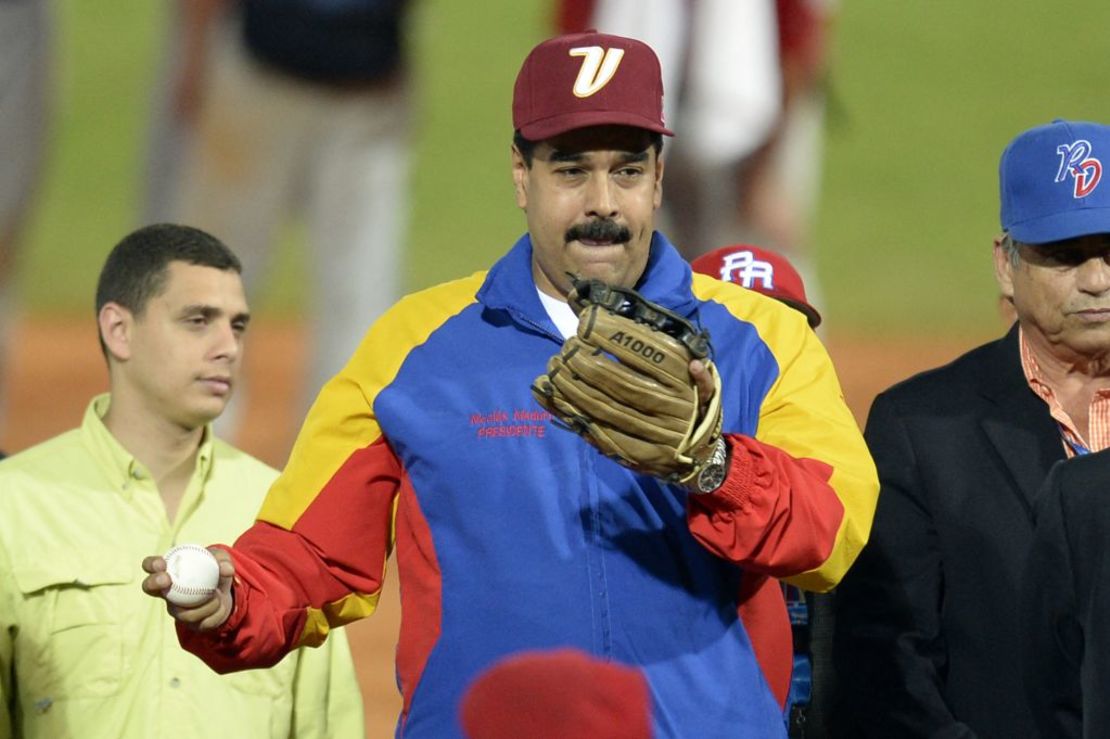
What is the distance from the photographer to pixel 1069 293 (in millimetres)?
3207

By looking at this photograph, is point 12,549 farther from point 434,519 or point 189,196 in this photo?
point 189,196

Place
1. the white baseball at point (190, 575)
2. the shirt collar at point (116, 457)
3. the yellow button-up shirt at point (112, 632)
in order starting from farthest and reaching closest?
the shirt collar at point (116, 457) < the yellow button-up shirt at point (112, 632) < the white baseball at point (190, 575)

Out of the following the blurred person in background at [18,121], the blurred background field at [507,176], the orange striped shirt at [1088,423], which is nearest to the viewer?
the orange striped shirt at [1088,423]

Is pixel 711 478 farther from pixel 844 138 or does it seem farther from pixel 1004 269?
pixel 844 138

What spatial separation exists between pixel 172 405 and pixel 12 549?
0.45 meters

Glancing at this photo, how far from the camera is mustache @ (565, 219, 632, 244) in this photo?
278 centimetres

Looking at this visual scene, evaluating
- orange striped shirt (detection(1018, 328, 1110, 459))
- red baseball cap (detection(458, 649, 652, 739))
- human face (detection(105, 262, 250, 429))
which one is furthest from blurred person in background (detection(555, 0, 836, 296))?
red baseball cap (detection(458, 649, 652, 739))

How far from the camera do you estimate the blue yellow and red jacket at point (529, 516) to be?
2.64 metres

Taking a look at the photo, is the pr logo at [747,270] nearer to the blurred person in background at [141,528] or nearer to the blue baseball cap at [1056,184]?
the blue baseball cap at [1056,184]

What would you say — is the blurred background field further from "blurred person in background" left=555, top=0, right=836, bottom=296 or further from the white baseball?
the white baseball

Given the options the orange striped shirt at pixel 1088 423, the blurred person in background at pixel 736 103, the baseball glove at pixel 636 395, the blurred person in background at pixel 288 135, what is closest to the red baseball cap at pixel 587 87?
the baseball glove at pixel 636 395

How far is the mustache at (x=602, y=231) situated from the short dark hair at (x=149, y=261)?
1336 mm

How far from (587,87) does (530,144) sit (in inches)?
6.2

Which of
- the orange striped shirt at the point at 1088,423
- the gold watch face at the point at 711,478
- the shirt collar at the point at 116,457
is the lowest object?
the gold watch face at the point at 711,478
